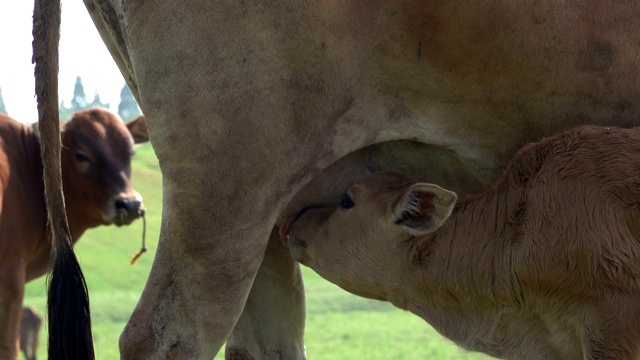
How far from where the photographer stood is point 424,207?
6.43 metres

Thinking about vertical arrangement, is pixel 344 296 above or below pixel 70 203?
below

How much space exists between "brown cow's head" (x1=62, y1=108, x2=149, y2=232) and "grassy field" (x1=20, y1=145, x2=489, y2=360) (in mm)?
3509

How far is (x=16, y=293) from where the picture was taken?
36.0 ft

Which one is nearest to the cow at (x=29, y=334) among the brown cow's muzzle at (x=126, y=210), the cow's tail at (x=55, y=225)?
the brown cow's muzzle at (x=126, y=210)

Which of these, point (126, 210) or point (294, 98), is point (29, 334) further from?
point (294, 98)

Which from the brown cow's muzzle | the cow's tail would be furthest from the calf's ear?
the brown cow's muzzle

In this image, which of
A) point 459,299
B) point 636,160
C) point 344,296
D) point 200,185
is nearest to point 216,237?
point 200,185

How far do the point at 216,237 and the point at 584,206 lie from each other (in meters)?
1.81

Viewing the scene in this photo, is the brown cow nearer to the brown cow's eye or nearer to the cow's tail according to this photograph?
the brown cow's eye

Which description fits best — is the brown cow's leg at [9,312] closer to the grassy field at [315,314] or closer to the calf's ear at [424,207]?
the grassy field at [315,314]

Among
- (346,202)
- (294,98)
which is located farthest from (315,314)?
(294,98)

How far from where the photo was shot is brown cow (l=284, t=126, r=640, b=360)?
5848 millimetres

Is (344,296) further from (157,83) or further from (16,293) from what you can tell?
(157,83)

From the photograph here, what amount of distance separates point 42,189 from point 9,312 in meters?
1.86
